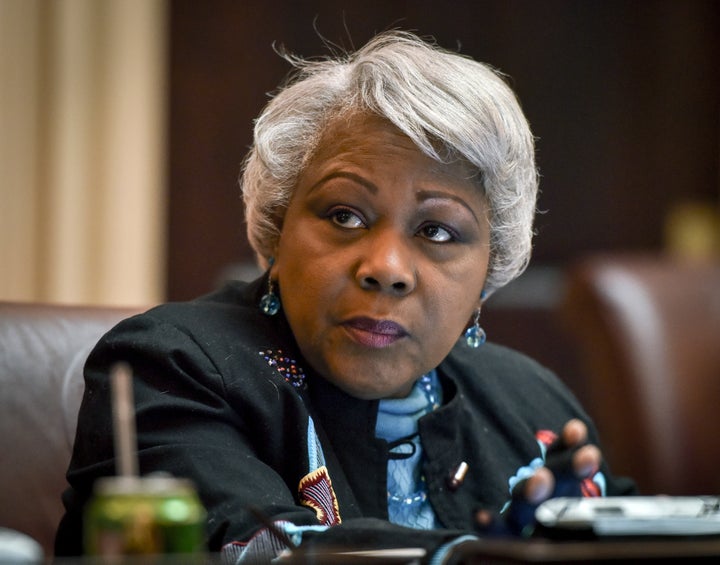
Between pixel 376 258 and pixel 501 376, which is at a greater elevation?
pixel 376 258

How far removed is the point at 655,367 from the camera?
9.23 ft

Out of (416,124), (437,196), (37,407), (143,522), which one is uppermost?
(416,124)

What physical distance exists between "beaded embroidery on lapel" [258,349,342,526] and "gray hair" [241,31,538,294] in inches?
10.2

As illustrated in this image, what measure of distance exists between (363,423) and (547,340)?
3.12m

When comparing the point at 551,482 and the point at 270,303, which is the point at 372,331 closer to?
the point at 270,303

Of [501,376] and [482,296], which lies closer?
[482,296]

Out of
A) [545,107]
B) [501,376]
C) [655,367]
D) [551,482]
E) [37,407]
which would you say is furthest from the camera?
[545,107]

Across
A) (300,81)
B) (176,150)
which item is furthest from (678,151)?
(300,81)

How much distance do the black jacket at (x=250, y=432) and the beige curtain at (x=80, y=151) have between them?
7.02ft

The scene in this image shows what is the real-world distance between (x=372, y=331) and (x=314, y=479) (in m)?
0.22

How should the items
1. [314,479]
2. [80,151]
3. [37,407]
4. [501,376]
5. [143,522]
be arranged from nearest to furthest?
[143,522], [314,479], [37,407], [501,376], [80,151]

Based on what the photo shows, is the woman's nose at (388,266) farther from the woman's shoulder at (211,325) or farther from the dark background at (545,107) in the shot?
the dark background at (545,107)

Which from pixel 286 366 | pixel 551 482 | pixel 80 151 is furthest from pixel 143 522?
pixel 80 151

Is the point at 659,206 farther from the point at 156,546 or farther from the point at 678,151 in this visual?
the point at 156,546
